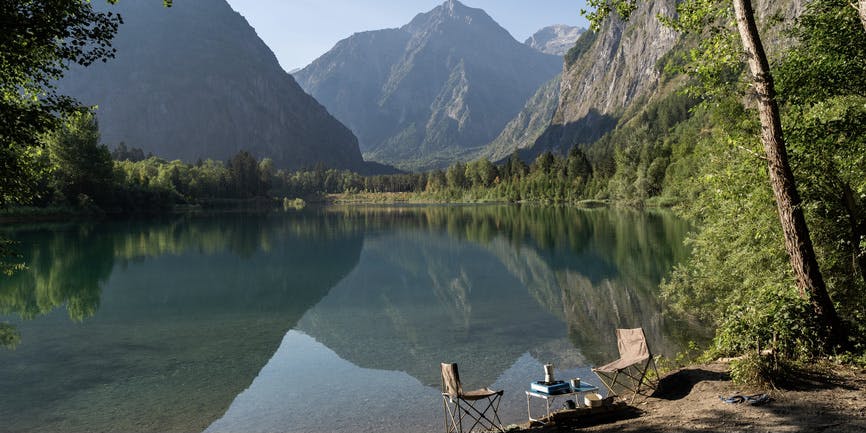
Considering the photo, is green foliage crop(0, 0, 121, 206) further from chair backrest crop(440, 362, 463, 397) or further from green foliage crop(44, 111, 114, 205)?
green foliage crop(44, 111, 114, 205)

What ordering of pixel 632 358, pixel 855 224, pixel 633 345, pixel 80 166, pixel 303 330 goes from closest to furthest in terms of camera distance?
pixel 632 358 → pixel 633 345 → pixel 855 224 → pixel 303 330 → pixel 80 166

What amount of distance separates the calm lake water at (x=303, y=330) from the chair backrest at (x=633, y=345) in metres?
3.18

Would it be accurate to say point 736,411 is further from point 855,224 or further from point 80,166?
point 80,166

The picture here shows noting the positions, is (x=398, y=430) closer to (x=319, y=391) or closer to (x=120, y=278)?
(x=319, y=391)

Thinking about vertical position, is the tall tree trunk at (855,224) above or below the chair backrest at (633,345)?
above

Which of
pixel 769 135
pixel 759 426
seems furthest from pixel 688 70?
pixel 759 426

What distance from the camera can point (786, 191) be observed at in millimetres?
11195

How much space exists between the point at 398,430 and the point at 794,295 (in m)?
9.31

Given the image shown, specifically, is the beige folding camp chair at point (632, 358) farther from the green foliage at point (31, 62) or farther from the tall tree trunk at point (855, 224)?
the green foliage at point (31, 62)

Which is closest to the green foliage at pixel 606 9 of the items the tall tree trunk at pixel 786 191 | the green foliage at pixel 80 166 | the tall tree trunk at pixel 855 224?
the tall tree trunk at pixel 786 191

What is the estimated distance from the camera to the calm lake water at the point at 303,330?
15141 mm

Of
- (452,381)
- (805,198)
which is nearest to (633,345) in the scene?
(452,381)

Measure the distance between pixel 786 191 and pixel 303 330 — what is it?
2031 cm

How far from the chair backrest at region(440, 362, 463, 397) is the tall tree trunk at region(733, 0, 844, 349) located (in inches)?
292
